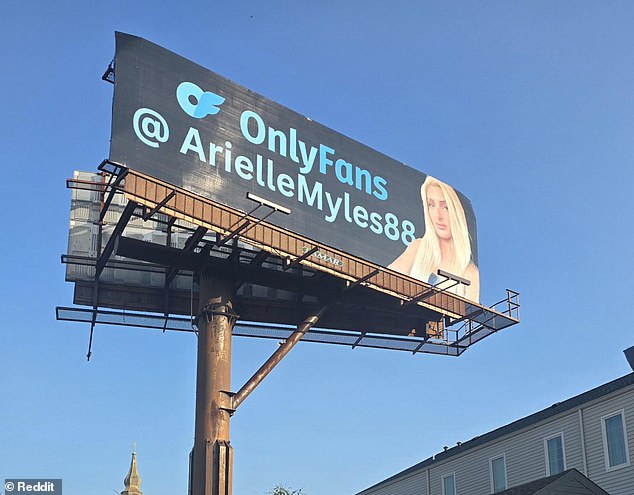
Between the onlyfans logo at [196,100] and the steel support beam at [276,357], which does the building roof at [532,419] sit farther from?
the onlyfans logo at [196,100]

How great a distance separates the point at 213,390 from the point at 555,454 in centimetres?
1421

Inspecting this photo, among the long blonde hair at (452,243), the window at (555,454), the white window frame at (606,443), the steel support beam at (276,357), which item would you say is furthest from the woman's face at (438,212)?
the white window frame at (606,443)

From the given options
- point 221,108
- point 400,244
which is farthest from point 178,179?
point 400,244

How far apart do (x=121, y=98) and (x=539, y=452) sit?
21.1 meters

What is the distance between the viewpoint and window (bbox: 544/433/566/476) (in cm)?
3772

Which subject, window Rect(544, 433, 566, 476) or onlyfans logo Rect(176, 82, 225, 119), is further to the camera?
window Rect(544, 433, 566, 476)

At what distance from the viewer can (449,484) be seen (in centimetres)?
4569

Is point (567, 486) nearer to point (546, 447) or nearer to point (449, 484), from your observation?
point (546, 447)

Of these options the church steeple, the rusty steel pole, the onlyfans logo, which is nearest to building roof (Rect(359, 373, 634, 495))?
the rusty steel pole

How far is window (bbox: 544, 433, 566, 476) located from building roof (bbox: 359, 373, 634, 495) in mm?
905

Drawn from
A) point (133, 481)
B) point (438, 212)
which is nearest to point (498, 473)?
point (438, 212)

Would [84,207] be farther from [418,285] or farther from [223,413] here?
[418,285]

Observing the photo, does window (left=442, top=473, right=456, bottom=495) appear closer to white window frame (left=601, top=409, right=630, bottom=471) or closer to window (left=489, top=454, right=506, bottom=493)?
window (left=489, top=454, right=506, bottom=493)

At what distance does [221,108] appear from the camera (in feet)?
111
